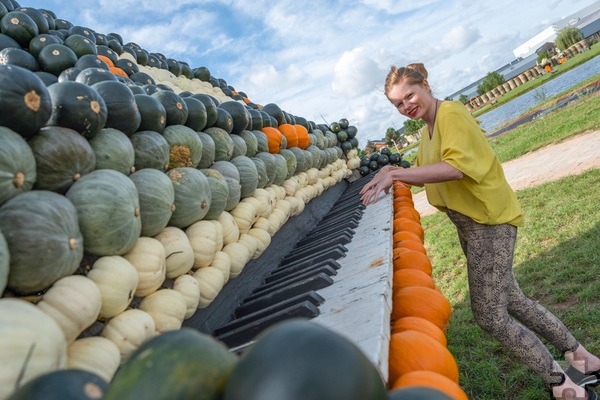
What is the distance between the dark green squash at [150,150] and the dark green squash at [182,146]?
13 cm

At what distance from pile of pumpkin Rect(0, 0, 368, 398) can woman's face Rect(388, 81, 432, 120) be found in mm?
1292

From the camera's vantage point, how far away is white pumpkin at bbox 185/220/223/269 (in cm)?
271

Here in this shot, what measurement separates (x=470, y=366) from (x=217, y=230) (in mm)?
2937

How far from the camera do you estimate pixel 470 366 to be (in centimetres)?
441

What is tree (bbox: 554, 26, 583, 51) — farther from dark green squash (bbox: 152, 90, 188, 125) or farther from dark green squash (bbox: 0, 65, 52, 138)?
dark green squash (bbox: 0, 65, 52, 138)

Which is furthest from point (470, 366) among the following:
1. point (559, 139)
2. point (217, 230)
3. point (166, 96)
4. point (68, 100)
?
point (559, 139)

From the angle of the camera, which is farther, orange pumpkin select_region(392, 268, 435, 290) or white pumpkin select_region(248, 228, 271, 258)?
white pumpkin select_region(248, 228, 271, 258)

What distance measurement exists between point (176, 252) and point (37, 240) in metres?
0.88

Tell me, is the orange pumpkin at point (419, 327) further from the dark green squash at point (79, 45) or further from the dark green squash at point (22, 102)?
the dark green squash at point (79, 45)

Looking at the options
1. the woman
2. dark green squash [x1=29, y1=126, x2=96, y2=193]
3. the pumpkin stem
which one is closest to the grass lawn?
the woman

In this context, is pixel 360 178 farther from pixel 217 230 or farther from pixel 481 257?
pixel 217 230

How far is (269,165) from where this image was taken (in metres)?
4.29

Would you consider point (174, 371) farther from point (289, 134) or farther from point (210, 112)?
point (289, 134)

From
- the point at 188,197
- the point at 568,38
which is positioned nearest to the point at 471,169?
the point at 188,197
